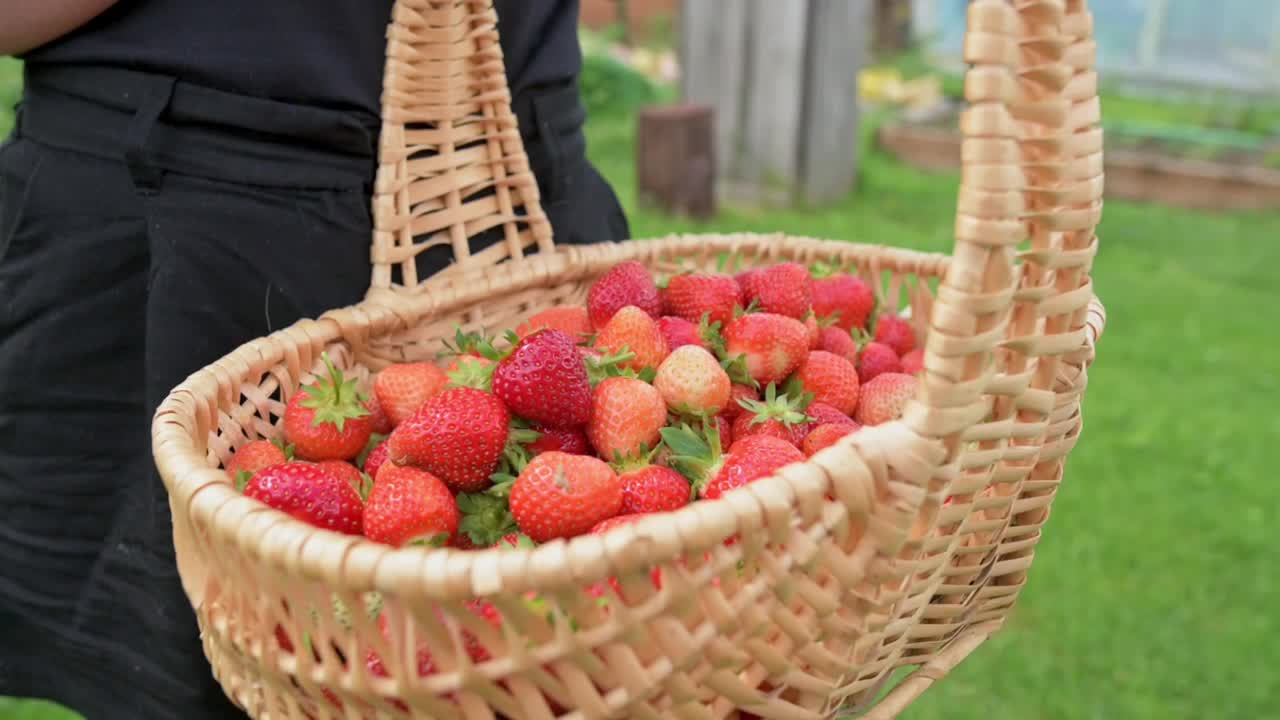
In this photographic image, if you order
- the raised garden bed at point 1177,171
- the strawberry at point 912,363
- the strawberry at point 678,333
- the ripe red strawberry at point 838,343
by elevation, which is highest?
the strawberry at point 678,333

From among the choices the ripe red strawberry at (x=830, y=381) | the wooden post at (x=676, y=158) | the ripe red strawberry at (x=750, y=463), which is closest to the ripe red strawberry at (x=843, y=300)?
the ripe red strawberry at (x=830, y=381)

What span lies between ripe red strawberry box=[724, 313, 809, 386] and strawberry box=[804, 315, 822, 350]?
7 cm

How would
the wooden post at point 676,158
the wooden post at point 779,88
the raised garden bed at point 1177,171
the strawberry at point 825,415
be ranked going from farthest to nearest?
the raised garden bed at point 1177,171 < the wooden post at point 779,88 < the wooden post at point 676,158 < the strawberry at point 825,415

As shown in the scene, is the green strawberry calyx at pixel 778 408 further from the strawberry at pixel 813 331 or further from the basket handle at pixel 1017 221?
the basket handle at pixel 1017 221

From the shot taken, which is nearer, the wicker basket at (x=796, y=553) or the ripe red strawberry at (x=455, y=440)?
the wicker basket at (x=796, y=553)

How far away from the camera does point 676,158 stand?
3.82m

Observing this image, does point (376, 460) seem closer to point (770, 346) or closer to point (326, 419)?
point (326, 419)

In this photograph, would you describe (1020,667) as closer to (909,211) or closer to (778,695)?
(778,695)

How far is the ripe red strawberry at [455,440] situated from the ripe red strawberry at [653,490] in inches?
4.2

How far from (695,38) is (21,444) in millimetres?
3500

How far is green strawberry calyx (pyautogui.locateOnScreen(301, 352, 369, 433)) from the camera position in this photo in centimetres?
90

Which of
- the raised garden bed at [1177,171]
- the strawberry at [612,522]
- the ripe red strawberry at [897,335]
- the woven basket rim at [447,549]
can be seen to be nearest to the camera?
the woven basket rim at [447,549]

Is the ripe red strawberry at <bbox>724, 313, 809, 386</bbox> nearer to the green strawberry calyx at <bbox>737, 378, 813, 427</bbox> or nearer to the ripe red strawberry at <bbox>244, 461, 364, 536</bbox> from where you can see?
the green strawberry calyx at <bbox>737, 378, 813, 427</bbox>

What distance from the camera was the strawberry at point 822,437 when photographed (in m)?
0.89
